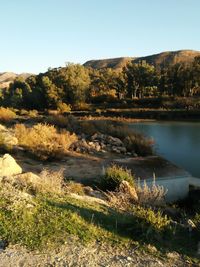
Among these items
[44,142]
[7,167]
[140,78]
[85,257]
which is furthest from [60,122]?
[140,78]

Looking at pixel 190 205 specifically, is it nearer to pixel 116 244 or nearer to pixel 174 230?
pixel 174 230

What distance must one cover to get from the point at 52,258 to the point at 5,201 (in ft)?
4.70

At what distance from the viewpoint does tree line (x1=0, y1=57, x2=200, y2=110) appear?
67.9 meters

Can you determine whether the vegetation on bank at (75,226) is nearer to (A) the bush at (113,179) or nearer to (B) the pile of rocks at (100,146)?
(A) the bush at (113,179)

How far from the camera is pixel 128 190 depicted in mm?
8938

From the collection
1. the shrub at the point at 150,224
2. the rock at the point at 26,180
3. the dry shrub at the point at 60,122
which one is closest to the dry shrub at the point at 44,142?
the dry shrub at the point at 60,122

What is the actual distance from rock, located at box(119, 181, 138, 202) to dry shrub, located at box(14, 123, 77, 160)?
546 cm

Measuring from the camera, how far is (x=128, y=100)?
6900 centimetres

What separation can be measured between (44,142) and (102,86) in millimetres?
63655

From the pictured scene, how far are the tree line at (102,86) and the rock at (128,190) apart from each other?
2251 inches

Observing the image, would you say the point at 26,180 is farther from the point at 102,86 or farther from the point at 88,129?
the point at 102,86

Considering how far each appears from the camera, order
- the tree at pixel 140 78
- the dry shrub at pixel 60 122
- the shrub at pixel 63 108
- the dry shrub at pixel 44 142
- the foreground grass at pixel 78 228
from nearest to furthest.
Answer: the foreground grass at pixel 78 228
the dry shrub at pixel 44 142
the dry shrub at pixel 60 122
the shrub at pixel 63 108
the tree at pixel 140 78

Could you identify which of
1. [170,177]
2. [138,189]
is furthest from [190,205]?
[138,189]

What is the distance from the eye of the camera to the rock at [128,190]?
8.70 m
